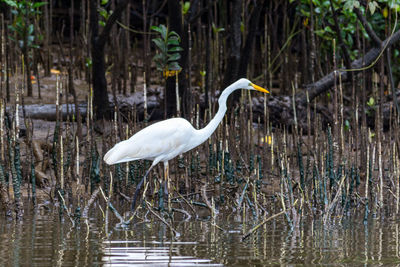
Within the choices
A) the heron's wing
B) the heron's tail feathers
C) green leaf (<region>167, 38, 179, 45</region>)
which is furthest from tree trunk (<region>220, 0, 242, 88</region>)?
the heron's tail feathers

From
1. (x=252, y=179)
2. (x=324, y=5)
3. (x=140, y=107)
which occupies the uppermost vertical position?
(x=324, y=5)

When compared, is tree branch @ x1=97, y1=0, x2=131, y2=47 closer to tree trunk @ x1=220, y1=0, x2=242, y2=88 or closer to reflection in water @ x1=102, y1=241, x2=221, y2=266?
tree trunk @ x1=220, y1=0, x2=242, y2=88

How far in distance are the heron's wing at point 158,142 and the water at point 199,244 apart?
0.79m

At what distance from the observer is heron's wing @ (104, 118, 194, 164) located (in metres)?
6.61

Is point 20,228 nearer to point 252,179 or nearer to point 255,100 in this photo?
point 252,179

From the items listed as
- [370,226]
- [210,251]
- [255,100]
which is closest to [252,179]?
[370,226]

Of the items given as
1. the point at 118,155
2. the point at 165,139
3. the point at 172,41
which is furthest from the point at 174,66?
the point at 118,155

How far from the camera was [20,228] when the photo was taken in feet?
18.3

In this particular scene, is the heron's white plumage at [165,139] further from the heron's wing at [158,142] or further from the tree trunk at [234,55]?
the tree trunk at [234,55]

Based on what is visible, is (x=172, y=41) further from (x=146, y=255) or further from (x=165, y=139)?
(x=146, y=255)

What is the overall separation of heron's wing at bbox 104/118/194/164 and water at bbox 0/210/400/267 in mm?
795

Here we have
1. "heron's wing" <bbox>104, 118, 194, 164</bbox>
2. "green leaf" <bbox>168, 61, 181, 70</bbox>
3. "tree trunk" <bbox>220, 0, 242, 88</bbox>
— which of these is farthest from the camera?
"tree trunk" <bbox>220, 0, 242, 88</bbox>

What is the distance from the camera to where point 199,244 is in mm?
4953

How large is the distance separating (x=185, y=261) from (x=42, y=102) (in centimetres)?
648
